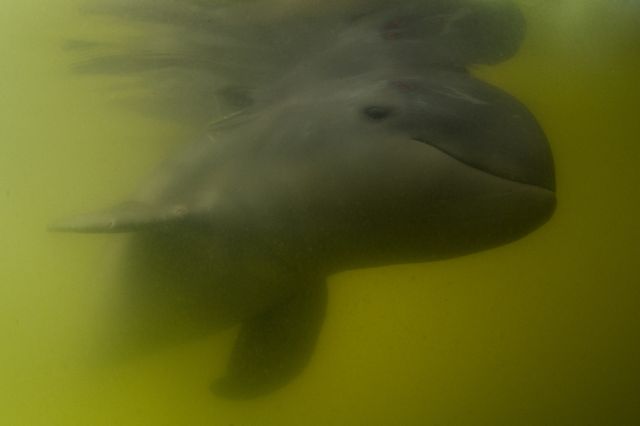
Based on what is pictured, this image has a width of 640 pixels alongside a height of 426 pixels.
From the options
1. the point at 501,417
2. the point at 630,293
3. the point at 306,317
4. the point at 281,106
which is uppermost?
the point at 281,106

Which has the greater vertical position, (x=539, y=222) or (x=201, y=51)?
(x=539, y=222)

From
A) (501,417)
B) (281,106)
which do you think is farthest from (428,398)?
(281,106)

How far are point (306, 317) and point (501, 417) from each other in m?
0.95

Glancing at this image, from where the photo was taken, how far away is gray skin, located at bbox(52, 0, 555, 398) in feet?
7.63

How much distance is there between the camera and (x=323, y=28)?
139 inches

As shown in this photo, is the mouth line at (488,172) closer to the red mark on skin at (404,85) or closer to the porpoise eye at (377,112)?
the porpoise eye at (377,112)

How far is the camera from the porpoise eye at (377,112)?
8.46ft

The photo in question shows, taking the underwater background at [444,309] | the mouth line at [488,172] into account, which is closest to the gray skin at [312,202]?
the mouth line at [488,172]

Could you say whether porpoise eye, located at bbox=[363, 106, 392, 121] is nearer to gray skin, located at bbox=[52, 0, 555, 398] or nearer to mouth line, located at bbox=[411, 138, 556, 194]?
gray skin, located at bbox=[52, 0, 555, 398]

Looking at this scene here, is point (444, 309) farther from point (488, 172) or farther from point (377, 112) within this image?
point (377, 112)

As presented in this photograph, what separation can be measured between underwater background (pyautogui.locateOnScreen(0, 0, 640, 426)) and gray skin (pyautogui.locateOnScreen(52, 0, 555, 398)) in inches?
5.8

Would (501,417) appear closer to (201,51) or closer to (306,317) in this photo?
(306,317)

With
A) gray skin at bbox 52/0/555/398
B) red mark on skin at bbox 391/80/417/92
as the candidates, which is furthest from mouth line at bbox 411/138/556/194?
red mark on skin at bbox 391/80/417/92

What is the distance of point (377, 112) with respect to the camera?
8.54 feet
